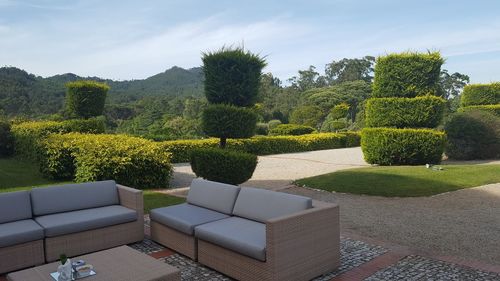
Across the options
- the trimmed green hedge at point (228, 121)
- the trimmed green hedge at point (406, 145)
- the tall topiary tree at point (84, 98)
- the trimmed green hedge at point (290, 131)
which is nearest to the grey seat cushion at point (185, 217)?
the trimmed green hedge at point (228, 121)

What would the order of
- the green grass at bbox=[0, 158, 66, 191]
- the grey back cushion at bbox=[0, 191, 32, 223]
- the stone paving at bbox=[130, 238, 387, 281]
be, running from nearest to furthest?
the stone paving at bbox=[130, 238, 387, 281], the grey back cushion at bbox=[0, 191, 32, 223], the green grass at bbox=[0, 158, 66, 191]

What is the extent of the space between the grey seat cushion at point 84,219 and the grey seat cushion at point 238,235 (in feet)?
4.33

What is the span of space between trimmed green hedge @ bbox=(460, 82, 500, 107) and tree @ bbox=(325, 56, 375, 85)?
50601 mm

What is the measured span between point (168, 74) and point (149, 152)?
78801 millimetres

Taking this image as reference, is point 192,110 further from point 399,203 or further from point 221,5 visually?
point 399,203

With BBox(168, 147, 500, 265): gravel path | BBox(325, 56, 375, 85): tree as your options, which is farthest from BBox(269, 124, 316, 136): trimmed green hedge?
BBox(325, 56, 375, 85): tree

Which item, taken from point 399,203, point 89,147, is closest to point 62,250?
point 89,147

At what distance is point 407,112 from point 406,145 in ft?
4.10

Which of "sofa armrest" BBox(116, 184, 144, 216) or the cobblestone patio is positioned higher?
"sofa armrest" BBox(116, 184, 144, 216)

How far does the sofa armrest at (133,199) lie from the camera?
17.6ft

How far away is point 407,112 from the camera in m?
13.5

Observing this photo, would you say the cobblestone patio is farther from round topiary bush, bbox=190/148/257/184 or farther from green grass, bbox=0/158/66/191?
green grass, bbox=0/158/66/191

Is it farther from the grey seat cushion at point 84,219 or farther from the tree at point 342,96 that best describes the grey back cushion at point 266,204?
the tree at point 342,96

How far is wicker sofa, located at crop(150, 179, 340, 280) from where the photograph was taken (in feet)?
12.3
